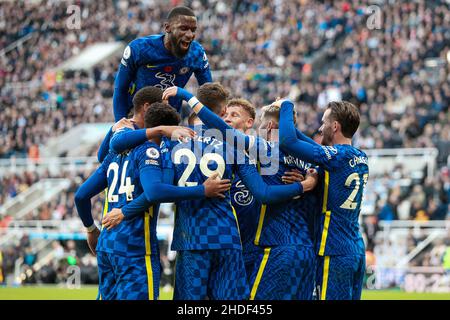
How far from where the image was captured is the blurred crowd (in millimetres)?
26547

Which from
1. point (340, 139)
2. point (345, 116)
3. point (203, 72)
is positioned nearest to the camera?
point (345, 116)

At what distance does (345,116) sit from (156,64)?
2414 mm

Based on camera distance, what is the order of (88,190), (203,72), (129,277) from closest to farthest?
(129,277) < (88,190) < (203,72)

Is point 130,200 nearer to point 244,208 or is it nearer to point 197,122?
point 197,122

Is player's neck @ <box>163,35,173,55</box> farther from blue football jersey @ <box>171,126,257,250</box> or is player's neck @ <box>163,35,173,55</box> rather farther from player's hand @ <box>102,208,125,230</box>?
player's hand @ <box>102,208,125,230</box>

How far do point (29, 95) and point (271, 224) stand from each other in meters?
33.6

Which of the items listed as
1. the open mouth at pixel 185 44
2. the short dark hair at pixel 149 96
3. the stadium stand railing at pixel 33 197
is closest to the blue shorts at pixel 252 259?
the short dark hair at pixel 149 96

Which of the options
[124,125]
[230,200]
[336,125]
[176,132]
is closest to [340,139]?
[336,125]

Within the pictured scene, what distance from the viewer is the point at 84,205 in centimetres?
871

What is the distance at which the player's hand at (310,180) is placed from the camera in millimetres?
7957

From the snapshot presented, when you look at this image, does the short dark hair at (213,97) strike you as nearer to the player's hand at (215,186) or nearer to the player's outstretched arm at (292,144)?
the player's outstretched arm at (292,144)

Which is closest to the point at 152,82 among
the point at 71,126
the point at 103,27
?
the point at 71,126

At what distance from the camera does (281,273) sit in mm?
7840

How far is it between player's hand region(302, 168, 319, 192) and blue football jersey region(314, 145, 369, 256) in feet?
0.28
